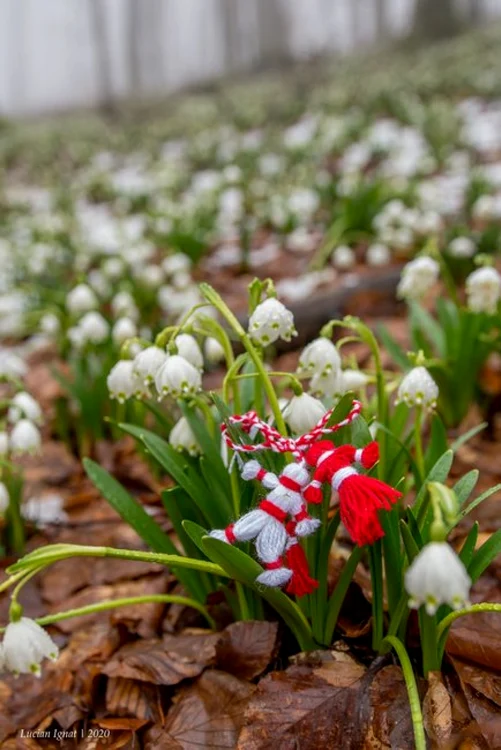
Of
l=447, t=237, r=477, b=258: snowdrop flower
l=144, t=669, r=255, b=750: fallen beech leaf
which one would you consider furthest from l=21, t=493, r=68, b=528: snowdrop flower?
l=447, t=237, r=477, b=258: snowdrop flower

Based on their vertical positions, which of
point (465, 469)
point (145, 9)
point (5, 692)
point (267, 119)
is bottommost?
point (5, 692)

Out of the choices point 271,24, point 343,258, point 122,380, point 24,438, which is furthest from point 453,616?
point 271,24

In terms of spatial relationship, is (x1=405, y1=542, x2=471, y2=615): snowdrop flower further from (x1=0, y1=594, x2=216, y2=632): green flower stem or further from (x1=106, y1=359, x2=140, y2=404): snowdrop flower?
(x1=106, y1=359, x2=140, y2=404): snowdrop flower

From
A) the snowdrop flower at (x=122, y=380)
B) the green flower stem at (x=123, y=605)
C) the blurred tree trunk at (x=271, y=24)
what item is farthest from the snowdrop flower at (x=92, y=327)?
the blurred tree trunk at (x=271, y=24)

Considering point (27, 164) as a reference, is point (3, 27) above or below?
above

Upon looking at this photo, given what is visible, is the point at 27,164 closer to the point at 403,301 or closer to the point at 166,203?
the point at 166,203

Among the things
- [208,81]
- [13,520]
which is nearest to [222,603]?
[13,520]

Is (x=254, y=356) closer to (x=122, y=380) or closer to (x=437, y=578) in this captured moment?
(x=122, y=380)
